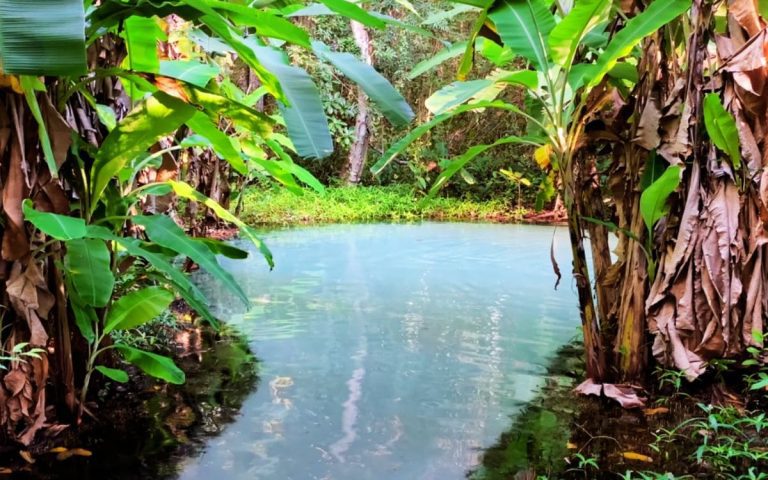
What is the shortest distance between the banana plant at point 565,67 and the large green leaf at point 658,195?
226 millimetres

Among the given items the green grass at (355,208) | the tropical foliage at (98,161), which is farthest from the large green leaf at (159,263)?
the green grass at (355,208)

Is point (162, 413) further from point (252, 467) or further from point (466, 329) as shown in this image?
point (466, 329)

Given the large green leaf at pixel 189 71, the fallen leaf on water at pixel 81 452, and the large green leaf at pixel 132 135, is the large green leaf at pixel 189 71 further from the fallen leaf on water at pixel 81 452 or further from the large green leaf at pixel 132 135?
the fallen leaf on water at pixel 81 452

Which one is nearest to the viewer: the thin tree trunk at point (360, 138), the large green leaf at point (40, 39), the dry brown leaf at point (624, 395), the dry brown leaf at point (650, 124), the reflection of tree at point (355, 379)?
the large green leaf at point (40, 39)

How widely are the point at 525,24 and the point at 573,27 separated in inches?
7.4

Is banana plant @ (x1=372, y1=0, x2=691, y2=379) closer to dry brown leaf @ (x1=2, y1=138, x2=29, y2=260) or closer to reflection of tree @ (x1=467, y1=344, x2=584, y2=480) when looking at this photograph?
reflection of tree @ (x1=467, y1=344, x2=584, y2=480)

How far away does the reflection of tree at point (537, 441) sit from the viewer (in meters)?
1.54

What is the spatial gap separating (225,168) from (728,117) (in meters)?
3.84

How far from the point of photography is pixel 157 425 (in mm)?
1789

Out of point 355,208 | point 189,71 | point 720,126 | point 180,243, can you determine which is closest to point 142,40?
point 189,71

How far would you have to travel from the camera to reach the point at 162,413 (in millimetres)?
1885

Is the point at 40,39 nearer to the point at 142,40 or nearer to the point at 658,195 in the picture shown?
the point at 142,40

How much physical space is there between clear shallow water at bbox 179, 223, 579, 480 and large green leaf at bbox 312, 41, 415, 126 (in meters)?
0.96

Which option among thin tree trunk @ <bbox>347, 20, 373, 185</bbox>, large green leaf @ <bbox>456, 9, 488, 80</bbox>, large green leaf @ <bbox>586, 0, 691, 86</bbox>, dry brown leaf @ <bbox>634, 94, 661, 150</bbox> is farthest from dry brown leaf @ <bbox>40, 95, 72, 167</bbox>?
thin tree trunk @ <bbox>347, 20, 373, 185</bbox>
